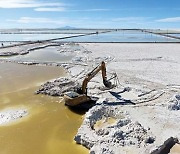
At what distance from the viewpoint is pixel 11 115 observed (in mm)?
17438

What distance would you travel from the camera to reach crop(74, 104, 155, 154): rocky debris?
12.2 meters

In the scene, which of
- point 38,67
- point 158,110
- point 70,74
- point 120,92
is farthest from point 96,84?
point 38,67

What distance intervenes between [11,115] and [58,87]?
566 centimetres

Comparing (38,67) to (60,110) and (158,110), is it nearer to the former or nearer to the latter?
(60,110)

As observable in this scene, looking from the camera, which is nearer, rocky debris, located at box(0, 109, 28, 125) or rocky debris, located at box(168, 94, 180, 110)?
rocky debris, located at box(168, 94, 180, 110)

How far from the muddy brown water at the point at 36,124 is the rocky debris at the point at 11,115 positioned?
452mm

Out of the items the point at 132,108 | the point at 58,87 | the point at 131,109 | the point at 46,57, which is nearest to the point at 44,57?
the point at 46,57

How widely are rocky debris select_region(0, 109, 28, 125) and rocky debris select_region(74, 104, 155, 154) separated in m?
4.77

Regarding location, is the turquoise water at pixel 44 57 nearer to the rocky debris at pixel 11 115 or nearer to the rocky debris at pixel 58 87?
the rocky debris at pixel 58 87

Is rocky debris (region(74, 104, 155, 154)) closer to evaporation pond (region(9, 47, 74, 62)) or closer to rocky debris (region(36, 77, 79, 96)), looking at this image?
rocky debris (region(36, 77, 79, 96))

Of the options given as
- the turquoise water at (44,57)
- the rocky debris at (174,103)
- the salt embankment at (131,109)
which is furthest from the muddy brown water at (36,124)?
the turquoise water at (44,57)

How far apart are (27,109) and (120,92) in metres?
7.01

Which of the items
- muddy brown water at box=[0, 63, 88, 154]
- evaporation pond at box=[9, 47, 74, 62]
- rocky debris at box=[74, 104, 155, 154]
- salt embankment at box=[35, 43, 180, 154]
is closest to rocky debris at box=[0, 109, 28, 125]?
muddy brown water at box=[0, 63, 88, 154]

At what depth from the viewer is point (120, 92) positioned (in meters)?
20.5
